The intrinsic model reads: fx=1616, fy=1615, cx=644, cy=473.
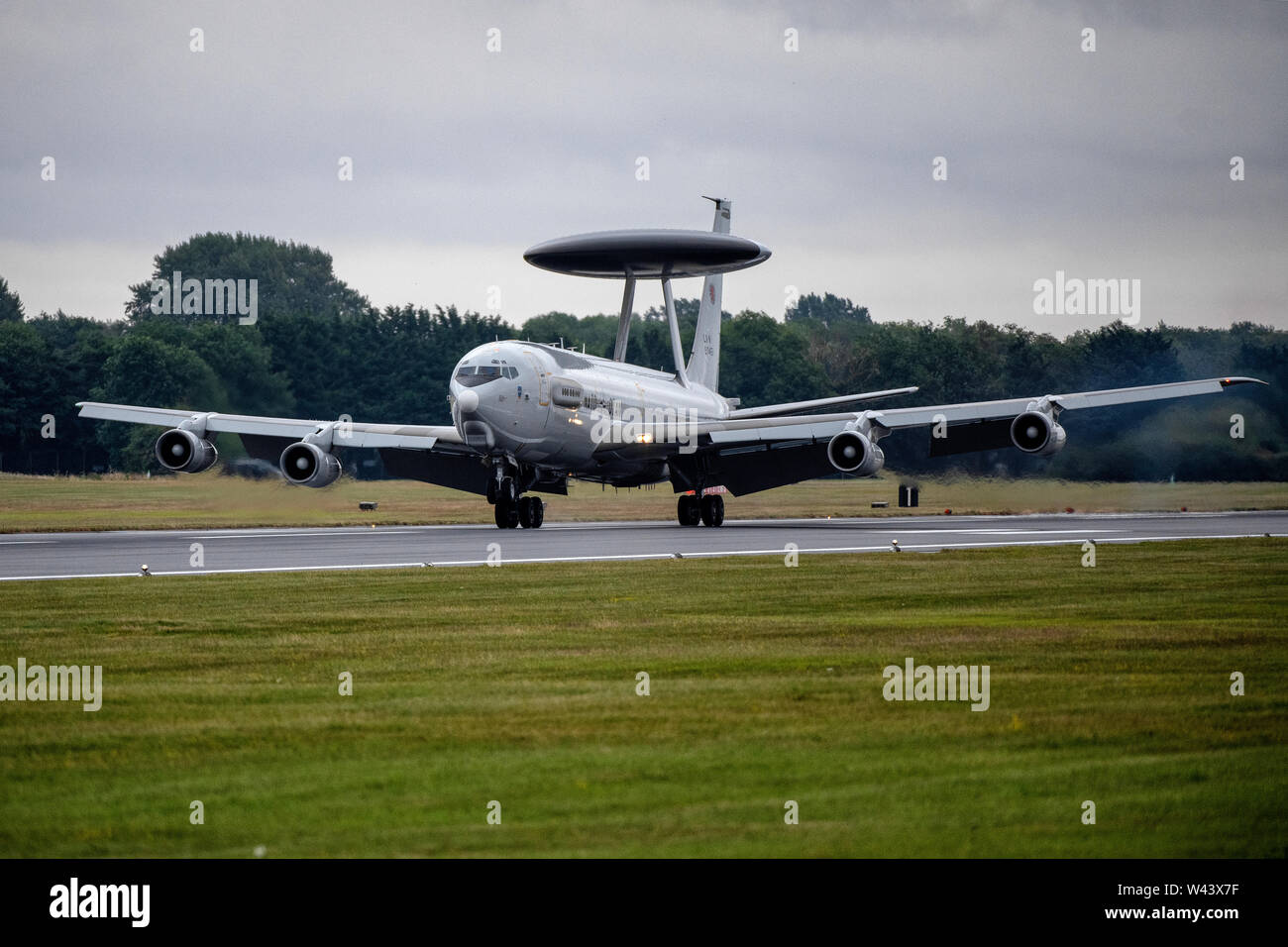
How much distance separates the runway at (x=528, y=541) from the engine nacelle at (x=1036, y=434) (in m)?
2.41

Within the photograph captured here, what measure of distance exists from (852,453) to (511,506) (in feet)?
33.5

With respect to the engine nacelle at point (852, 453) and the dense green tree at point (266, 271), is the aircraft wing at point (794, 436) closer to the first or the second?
the engine nacelle at point (852, 453)

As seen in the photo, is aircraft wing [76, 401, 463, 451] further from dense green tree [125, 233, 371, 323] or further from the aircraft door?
dense green tree [125, 233, 371, 323]

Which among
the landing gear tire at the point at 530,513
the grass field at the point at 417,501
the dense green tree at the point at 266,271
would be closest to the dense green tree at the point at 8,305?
the dense green tree at the point at 266,271

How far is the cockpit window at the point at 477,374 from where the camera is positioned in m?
45.4

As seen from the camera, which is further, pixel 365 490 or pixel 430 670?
pixel 365 490

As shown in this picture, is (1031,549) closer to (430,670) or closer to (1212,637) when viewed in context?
(1212,637)

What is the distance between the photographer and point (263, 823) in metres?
9.67

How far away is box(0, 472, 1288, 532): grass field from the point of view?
48.2 metres

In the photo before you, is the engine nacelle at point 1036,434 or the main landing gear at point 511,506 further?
the main landing gear at point 511,506

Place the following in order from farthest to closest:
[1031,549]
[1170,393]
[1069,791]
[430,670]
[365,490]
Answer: [365,490], [1170,393], [1031,549], [430,670], [1069,791]

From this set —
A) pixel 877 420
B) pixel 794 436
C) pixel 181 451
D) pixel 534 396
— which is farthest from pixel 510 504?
pixel 877 420

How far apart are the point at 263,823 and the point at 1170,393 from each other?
140 feet
